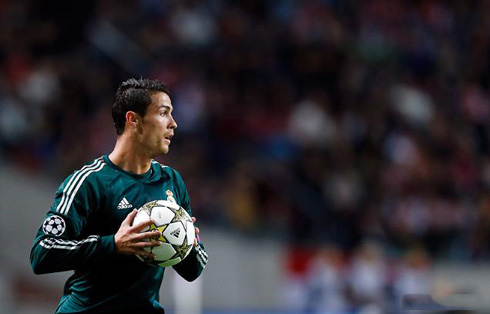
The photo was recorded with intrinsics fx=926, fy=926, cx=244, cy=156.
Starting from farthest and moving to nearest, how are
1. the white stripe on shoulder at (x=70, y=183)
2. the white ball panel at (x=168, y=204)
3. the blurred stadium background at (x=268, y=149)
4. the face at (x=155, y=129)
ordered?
1. the blurred stadium background at (x=268, y=149)
2. the face at (x=155, y=129)
3. the white ball panel at (x=168, y=204)
4. the white stripe on shoulder at (x=70, y=183)

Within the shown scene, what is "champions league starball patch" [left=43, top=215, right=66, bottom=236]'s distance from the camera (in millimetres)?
4380

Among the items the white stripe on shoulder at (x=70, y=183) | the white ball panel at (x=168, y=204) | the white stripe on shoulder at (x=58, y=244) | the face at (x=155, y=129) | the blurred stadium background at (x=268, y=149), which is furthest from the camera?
the blurred stadium background at (x=268, y=149)

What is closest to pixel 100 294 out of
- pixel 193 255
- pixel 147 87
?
pixel 193 255

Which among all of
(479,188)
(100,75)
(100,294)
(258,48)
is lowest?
(100,294)

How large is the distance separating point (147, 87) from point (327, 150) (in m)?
8.44

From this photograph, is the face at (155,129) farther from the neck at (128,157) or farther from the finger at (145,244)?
the finger at (145,244)

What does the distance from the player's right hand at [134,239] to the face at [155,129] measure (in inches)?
20.5

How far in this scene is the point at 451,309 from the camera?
286 inches

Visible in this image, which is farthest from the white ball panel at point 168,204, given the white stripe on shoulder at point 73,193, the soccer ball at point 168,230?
the white stripe on shoulder at point 73,193

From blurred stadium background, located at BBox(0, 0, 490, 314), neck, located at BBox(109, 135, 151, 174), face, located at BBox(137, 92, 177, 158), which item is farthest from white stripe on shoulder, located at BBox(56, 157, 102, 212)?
blurred stadium background, located at BBox(0, 0, 490, 314)

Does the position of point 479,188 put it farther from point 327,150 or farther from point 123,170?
point 123,170

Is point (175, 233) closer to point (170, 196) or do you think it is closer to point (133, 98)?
point (170, 196)

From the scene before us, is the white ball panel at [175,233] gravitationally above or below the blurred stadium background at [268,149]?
below

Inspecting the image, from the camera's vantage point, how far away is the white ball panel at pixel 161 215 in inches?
175
